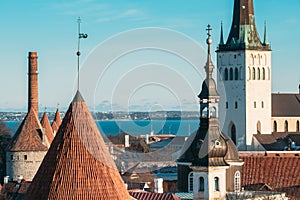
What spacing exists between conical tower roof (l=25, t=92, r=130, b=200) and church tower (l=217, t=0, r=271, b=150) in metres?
57.2

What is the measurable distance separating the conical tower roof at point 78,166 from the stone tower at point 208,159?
9.22m

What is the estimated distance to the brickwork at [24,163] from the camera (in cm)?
4909

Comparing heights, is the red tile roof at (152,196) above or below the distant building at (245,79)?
below

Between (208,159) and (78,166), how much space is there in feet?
33.3

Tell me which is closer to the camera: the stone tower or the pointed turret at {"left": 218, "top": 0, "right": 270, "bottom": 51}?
the stone tower

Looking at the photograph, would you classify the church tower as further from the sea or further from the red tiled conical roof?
the red tiled conical roof

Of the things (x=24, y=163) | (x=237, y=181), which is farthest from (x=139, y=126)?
(x=237, y=181)

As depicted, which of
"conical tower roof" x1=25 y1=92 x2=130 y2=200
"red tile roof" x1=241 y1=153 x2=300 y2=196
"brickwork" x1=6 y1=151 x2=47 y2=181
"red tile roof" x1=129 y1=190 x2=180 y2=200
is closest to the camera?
"conical tower roof" x1=25 y1=92 x2=130 y2=200

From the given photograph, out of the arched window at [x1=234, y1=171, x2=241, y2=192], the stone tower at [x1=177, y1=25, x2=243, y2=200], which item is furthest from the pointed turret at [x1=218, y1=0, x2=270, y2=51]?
the stone tower at [x1=177, y1=25, x2=243, y2=200]

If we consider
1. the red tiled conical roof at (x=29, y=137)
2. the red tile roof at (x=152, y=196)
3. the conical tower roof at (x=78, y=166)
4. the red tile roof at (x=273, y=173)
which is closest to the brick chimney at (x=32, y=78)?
the red tiled conical roof at (x=29, y=137)

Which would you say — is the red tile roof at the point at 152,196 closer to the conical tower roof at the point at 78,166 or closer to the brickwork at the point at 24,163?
the conical tower roof at the point at 78,166

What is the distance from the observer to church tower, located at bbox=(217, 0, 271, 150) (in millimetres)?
78125

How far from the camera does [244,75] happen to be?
7944cm

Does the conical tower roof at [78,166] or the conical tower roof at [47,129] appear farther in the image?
the conical tower roof at [47,129]
